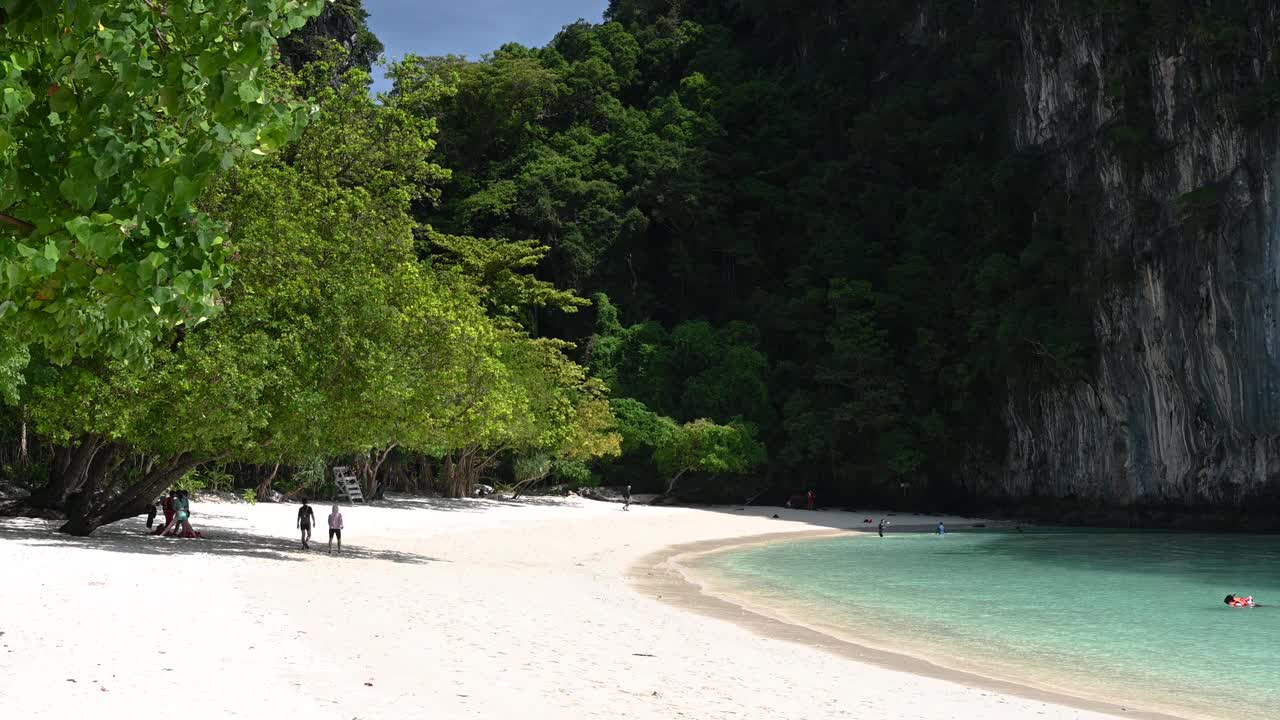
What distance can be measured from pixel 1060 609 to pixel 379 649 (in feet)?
45.3

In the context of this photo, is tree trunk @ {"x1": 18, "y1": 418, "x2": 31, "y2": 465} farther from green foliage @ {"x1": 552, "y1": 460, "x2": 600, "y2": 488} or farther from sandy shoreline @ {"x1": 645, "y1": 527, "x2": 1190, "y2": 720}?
green foliage @ {"x1": 552, "y1": 460, "x2": 600, "y2": 488}

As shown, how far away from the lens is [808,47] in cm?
6681

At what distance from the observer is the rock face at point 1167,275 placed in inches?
1463

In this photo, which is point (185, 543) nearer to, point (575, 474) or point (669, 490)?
point (575, 474)

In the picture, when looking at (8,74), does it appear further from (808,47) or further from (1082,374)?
(808,47)

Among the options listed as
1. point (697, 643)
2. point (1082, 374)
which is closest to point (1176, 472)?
point (1082, 374)

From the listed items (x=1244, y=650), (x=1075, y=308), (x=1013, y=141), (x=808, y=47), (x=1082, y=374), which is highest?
(x=808, y=47)

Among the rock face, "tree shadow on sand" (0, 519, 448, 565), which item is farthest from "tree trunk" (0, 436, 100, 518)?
the rock face

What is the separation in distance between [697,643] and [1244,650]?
8.69 m

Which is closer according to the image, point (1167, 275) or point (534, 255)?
point (1167, 275)

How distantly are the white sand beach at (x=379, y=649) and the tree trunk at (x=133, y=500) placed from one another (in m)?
A: 0.51

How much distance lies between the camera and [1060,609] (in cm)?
1878

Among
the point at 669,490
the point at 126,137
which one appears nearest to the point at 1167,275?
the point at 669,490

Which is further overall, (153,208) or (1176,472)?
(1176,472)
